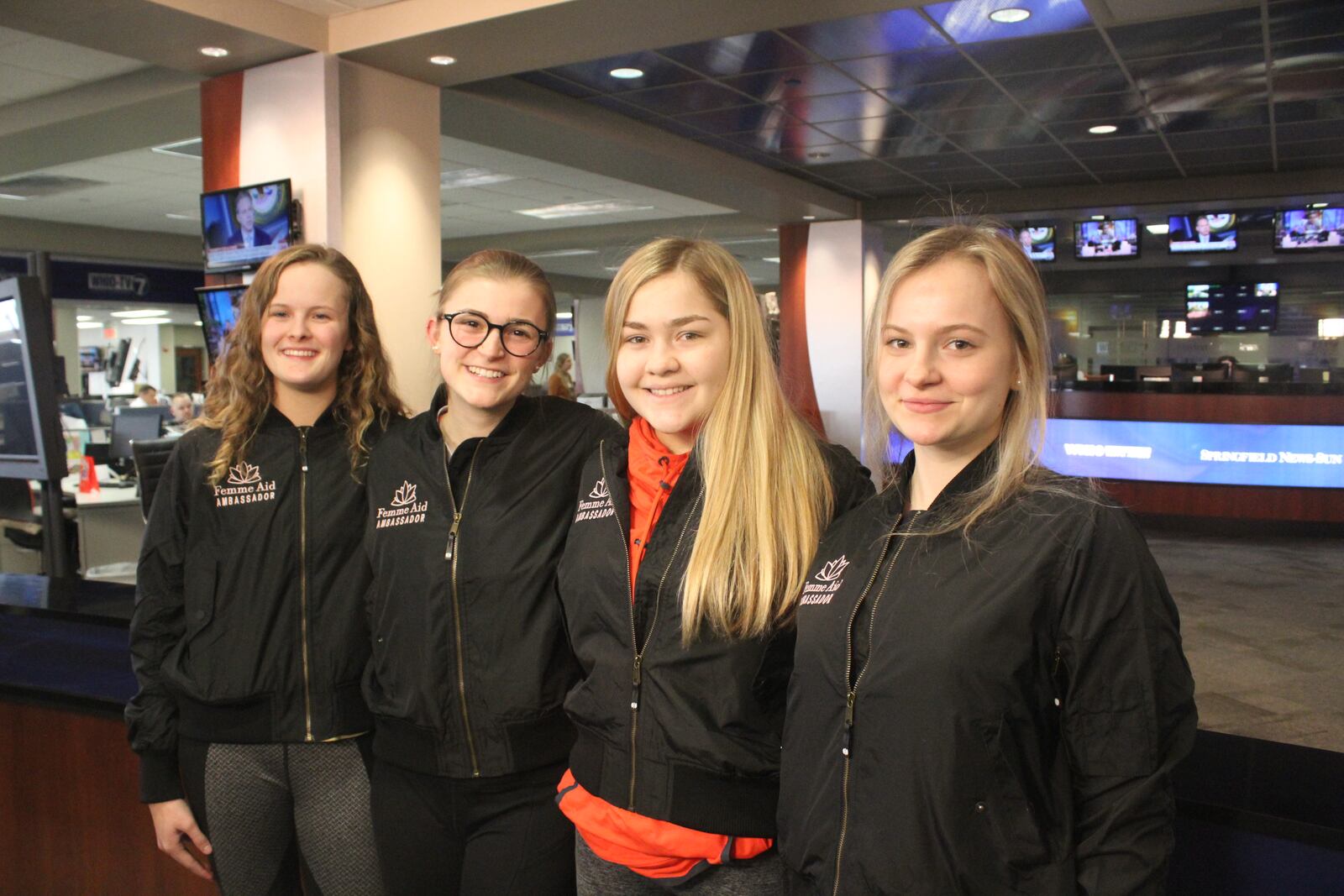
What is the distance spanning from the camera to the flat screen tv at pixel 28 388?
9.16ft

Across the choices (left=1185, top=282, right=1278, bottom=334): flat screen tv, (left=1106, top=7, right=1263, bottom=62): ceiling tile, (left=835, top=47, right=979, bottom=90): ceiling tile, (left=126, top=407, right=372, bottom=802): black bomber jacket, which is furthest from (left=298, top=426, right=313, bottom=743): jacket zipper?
(left=1185, top=282, right=1278, bottom=334): flat screen tv

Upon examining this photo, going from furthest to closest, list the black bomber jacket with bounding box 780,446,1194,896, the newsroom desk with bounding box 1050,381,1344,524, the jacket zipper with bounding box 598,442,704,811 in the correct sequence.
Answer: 1. the newsroom desk with bounding box 1050,381,1344,524
2. the jacket zipper with bounding box 598,442,704,811
3. the black bomber jacket with bounding box 780,446,1194,896

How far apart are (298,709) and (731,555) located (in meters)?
0.91

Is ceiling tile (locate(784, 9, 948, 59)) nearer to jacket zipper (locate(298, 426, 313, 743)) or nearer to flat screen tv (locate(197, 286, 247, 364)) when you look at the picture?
flat screen tv (locate(197, 286, 247, 364))

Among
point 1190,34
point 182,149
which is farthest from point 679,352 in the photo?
point 182,149

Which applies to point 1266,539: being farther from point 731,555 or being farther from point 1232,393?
point 731,555

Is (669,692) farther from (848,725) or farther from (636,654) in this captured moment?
(848,725)

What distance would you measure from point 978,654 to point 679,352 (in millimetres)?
638

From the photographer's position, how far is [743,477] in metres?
1.51

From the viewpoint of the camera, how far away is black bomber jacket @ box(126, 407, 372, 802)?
73.2 inches

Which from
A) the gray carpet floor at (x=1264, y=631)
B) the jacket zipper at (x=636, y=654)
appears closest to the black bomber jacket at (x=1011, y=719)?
the jacket zipper at (x=636, y=654)

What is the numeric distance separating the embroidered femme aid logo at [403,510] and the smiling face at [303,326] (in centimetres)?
31

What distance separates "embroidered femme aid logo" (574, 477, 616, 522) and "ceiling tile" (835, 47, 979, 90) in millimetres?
5043

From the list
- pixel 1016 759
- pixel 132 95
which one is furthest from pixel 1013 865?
pixel 132 95
